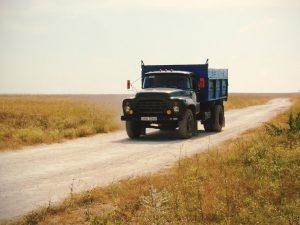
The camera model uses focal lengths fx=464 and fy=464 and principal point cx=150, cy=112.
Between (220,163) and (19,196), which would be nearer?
(19,196)

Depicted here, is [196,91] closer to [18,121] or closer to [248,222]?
[18,121]

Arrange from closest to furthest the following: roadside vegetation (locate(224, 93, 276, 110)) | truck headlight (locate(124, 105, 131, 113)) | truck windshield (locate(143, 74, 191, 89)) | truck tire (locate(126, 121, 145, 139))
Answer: truck headlight (locate(124, 105, 131, 113))
truck tire (locate(126, 121, 145, 139))
truck windshield (locate(143, 74, 191, 89))
roadside vegetation (locate(224, 93, 276, 110))

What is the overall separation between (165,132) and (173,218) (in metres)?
13.0

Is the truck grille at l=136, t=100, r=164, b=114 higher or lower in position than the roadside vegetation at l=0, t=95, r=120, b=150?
higher

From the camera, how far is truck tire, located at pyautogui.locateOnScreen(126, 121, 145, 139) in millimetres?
17047

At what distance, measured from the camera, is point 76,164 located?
1142 cm

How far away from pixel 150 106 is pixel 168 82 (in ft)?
5.13

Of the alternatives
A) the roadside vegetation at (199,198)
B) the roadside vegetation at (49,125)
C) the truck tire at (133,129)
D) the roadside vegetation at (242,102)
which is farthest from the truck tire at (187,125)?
the roadside vegetation at (242,102)

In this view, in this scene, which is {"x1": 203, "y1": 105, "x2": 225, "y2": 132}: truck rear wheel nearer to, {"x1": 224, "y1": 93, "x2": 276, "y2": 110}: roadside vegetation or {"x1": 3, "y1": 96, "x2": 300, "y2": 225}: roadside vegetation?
{"x1": 3, "y1": 96, "x2": 300, "y2": 225}: roadside vegetation

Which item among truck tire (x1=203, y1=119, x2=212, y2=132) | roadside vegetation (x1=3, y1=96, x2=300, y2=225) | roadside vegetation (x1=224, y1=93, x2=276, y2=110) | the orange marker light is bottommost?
roadside vegetation (x1=224, y1=93, x2=276, y2=110)

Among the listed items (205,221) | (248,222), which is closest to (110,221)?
(205,221)

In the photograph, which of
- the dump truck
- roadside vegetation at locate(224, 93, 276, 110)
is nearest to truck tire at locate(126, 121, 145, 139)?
the dump truck

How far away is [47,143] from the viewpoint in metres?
15.9

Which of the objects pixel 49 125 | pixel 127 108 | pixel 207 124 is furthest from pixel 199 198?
pixel 49 125
